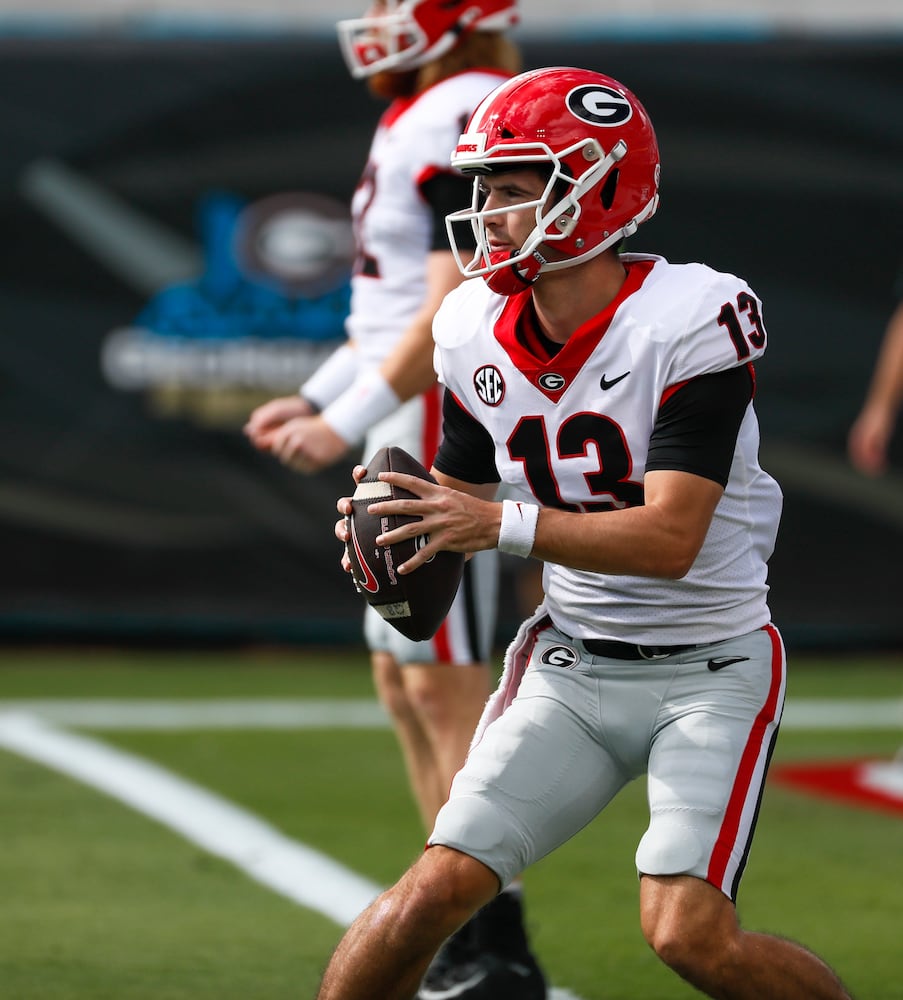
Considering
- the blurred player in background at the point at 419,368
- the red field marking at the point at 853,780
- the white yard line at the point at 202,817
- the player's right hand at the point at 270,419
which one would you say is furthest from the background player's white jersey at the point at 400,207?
the red field marking at the point at 853,780

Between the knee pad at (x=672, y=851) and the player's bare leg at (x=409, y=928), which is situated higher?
the knee pad at (x=672, y=851)

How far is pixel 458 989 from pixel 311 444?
130cm

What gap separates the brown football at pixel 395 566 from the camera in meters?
3.20

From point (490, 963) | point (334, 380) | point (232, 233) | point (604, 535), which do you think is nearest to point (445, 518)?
point (604, 535)

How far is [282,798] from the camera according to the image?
21.0ft

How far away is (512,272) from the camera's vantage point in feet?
11.0

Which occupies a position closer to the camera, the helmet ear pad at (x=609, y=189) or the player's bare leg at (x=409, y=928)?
the player's bare leg at (x=409, y=928)

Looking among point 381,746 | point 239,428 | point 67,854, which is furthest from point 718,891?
point 239,428

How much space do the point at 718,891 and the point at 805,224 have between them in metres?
6.54

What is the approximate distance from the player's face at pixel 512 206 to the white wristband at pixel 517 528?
52cm

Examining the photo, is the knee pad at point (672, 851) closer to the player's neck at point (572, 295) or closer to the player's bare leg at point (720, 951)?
the player's bare leg at point (720, 951)

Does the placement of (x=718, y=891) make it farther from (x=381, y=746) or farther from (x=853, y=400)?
(x=853, y=400)

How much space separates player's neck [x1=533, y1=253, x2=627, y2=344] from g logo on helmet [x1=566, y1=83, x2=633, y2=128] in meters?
0.26

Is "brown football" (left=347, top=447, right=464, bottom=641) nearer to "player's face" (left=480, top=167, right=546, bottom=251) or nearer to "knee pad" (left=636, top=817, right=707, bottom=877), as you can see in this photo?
"player's face" (left=480, top=167, right=546, bottom=251)
